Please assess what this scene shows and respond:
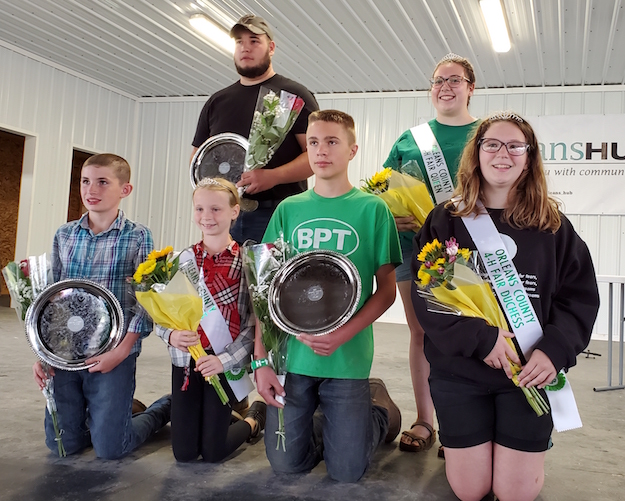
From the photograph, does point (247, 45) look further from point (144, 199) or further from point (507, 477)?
point (144, 199)

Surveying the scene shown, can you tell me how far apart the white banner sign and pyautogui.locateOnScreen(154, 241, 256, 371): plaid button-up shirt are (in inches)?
244

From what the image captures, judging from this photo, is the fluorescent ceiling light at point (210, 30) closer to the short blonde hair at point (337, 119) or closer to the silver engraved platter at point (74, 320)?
the short blonde hair at point (337, 119)

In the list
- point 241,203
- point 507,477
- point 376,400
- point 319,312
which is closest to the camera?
point 507,477

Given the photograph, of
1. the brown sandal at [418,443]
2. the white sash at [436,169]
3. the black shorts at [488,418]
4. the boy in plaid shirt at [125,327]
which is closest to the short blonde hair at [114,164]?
the boy in plaid shirt at [125,327]

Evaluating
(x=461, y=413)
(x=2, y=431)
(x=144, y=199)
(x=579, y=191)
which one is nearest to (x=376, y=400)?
(x=461, y=413)

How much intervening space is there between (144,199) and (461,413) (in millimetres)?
8448

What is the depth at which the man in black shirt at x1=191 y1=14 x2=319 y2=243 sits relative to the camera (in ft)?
8.57

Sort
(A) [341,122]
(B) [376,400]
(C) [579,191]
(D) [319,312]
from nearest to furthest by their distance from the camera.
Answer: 1. (D) [319,312]
2. (A) [341,122]
3. (B) [376,400]
4. (C) [579,191]

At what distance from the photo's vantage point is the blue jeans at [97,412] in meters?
2.17

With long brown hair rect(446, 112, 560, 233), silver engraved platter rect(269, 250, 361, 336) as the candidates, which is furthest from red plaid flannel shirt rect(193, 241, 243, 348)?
long brown hair rect(446, 112, 560, 233)

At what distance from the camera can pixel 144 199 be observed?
949 centimetres

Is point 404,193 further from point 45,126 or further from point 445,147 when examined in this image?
point 45,126

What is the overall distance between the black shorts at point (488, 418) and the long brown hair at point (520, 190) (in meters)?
0.54

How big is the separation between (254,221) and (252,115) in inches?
19.3
